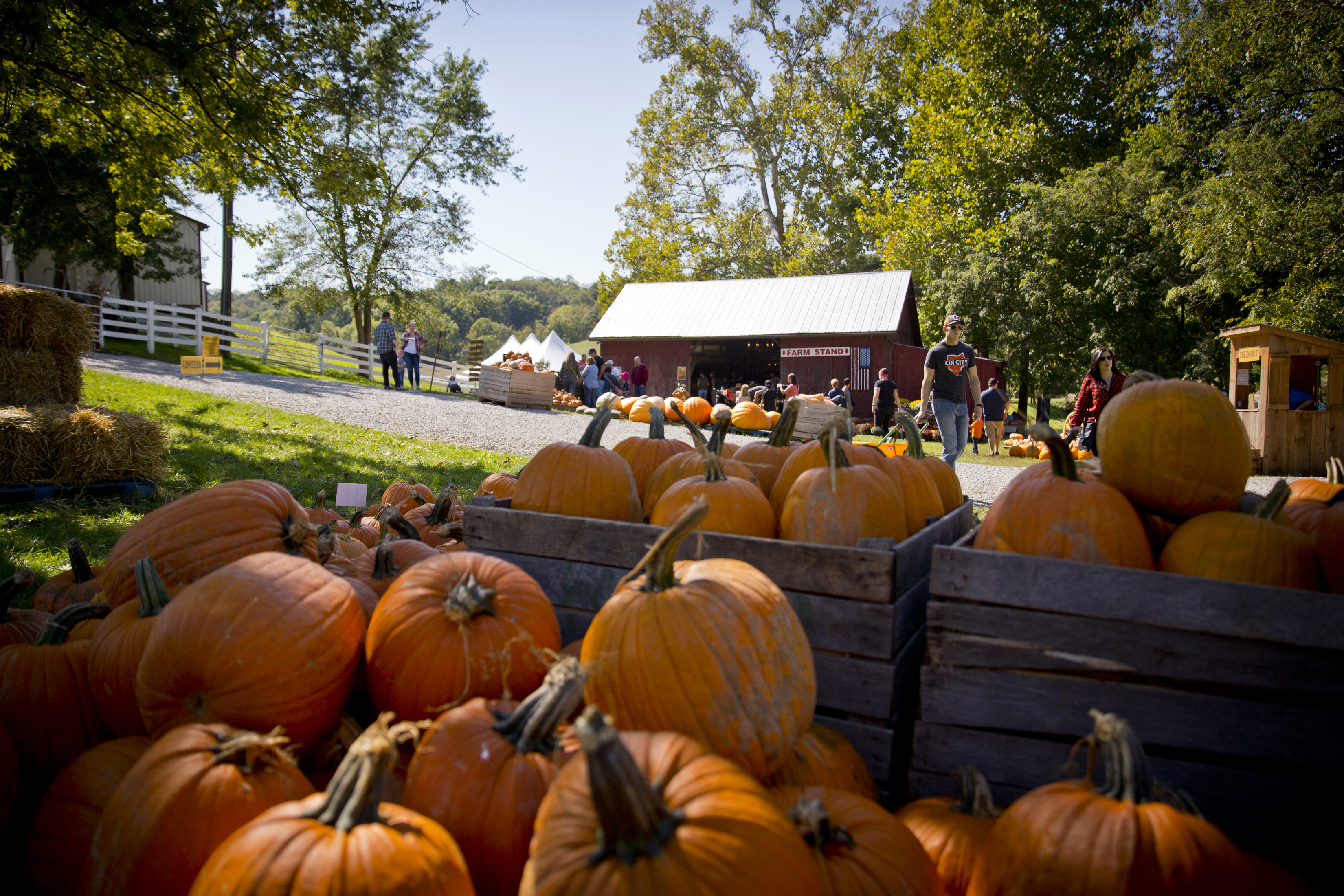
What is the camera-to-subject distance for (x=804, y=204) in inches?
1597

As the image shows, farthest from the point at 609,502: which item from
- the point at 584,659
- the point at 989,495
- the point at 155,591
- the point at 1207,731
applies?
the point at 989,495

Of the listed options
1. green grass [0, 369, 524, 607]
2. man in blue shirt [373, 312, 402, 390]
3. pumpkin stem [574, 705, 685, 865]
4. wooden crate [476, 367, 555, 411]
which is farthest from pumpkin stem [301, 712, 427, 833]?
man in blue shirt [373, 312, 402, 390]

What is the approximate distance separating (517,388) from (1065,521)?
18031 millimetres

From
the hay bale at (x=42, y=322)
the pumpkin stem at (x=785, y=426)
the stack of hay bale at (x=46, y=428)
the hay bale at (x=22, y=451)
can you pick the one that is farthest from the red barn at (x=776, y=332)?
the pumpkin stem at (x=785, y=426)

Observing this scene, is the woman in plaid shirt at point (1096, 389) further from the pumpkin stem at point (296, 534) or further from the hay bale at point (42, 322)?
the hay bale at point (42, 322)

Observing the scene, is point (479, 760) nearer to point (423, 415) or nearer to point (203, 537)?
point (203, 537)

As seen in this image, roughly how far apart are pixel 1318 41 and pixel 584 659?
22.3 metres

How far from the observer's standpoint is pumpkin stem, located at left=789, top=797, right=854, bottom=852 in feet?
4.59

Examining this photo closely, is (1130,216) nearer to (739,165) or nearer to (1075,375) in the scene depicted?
(1075,375)

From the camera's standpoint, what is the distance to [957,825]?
165cm

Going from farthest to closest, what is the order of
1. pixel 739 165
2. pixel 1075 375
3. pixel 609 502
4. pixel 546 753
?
1. pixel 739 165
2. pixel 1075 375
3. pixel 609 502
4. pixel 546 753

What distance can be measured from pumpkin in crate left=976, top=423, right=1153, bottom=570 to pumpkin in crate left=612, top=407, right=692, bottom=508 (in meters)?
1.36

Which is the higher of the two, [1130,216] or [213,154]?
[1130,216]

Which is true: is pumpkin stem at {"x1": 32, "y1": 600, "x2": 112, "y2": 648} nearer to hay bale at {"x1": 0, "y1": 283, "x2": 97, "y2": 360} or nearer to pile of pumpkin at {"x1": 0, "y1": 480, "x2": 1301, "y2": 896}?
pile of pumpkin at {"x1": 0, "y1": 480, "x2": 1301, "y2": 896}
